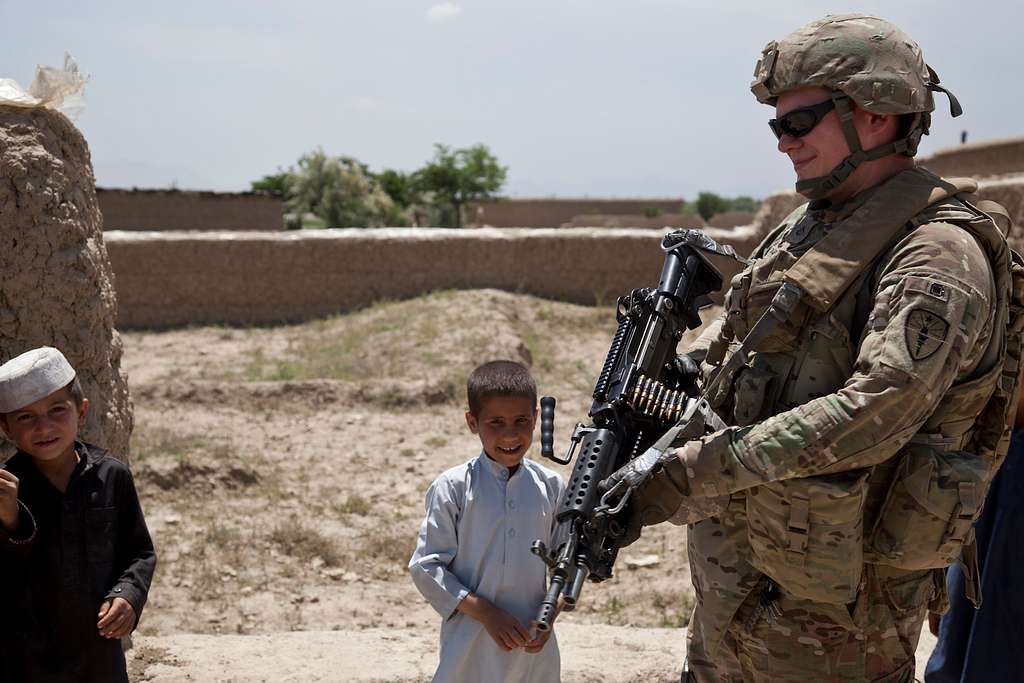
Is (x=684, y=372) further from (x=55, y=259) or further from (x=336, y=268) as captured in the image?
(x=336, y=268)

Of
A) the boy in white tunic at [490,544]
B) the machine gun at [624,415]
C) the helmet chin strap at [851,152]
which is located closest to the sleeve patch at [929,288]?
the helmet chin strap at [851,152]

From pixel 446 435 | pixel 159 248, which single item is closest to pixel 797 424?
pixel 446 435

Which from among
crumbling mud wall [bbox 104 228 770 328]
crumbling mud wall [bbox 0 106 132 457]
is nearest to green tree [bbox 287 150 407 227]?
crumbling mud wall [bbox 104 228 770 328]

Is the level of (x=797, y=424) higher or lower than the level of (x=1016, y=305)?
lower

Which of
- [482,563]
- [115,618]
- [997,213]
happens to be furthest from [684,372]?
[115,618]

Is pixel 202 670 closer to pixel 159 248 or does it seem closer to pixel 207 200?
pixel 159 248

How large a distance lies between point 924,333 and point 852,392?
0.17m

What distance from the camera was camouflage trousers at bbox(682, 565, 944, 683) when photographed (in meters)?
2.04

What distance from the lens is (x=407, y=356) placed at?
9516 millimetres

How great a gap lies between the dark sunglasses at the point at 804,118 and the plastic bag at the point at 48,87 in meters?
2.45

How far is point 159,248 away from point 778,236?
33.9 feet

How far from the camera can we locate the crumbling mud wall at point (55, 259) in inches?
129

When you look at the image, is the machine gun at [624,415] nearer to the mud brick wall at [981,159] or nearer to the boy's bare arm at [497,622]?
the boy's bare arm at [497,622]

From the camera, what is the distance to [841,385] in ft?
6.65
